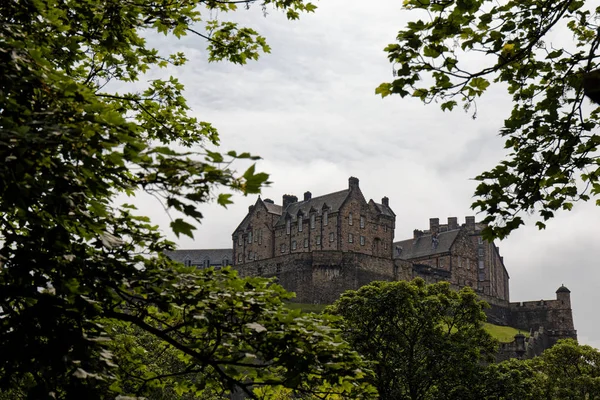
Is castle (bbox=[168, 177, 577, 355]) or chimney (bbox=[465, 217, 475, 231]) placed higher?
chimney (bbox=[465, 217, 475, 231])

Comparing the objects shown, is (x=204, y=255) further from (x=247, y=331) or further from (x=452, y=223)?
(x=247, y=331)

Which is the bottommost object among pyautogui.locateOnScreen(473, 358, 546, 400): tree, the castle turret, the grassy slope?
pyautogui.locateOnScreen(473, 358, 546, 400): tree

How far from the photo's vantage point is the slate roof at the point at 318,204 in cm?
9156

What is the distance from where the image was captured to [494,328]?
87.1 m

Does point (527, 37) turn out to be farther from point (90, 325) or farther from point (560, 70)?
point (90, 325)

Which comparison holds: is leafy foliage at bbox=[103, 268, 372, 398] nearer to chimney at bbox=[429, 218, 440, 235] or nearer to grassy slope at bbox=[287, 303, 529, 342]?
grassy slope at bbox=[287, 303, 529, 342]

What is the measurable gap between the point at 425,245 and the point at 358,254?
2798cm

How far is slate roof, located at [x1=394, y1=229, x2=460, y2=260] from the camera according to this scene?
103050mm

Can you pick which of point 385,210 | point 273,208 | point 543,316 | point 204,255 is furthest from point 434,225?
point 204,255

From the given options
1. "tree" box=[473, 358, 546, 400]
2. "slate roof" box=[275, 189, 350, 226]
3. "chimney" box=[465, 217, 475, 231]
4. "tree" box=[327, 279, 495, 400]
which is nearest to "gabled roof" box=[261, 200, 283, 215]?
"slate roof" box=[275, 189, 350, 226]

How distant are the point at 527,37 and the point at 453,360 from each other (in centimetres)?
2655

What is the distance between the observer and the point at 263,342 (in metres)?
8.79

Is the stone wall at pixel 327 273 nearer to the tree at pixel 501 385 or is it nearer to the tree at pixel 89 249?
the tree at pixel 501 385

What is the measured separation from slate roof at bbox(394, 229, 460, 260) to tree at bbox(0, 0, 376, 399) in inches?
3760
